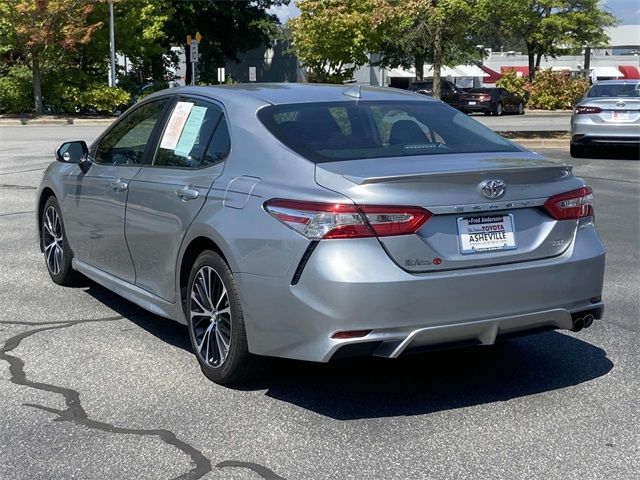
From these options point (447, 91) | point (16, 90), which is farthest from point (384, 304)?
point (447, 91)

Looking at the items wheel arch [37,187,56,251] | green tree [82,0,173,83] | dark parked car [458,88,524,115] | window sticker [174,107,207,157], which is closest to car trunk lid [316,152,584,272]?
window sticker [174,107,207,157]

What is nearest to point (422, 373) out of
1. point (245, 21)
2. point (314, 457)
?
point (314, 457)

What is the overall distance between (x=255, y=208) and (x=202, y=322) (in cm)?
89

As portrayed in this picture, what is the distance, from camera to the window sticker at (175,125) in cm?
561

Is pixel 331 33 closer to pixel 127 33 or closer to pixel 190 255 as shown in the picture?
pixel 127 33

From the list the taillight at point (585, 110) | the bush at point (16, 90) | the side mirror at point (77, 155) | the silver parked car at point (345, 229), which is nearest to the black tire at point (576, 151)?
the taillight at point (585, 110)

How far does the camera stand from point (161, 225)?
5352mm

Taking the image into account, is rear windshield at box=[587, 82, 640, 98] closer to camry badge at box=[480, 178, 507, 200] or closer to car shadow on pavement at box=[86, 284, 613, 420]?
car shadow on pavement at box=[86, 284, 613, 420]

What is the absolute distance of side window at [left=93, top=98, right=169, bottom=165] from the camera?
236 inches

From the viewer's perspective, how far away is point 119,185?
5.94m

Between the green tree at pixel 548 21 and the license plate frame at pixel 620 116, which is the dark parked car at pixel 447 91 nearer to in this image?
the green tree at pixel 548 21

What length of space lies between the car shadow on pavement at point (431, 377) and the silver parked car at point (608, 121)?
12636mm

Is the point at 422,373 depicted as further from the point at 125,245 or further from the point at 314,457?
the point at 125,245

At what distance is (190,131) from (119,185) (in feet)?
2.40
